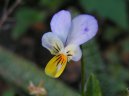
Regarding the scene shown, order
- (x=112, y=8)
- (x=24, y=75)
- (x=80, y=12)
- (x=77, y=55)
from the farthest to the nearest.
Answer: (x=80, y=12) < (x=112, y=8) < (x=24, y=75) < (x=77, y=55)

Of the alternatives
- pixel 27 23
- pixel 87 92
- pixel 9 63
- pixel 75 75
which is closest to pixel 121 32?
pixel 75 75

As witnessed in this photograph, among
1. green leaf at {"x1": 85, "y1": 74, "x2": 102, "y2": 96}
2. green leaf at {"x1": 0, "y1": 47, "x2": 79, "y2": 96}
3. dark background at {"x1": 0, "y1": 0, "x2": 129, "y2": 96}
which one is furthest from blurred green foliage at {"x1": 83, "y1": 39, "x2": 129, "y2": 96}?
dark background at {"x1": 0, "y1": 0, "x2": 129, "y2": 96}

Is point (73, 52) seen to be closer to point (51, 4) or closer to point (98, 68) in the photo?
point (98, 68)

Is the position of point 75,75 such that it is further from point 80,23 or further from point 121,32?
point 80,23

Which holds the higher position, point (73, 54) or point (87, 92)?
point (73, 54)

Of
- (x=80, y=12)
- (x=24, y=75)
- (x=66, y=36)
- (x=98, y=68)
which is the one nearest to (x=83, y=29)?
(x=66, y=36)

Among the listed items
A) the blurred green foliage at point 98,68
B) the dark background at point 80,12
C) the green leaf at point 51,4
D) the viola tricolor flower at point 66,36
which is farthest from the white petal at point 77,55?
the green leaf at point 51,4
